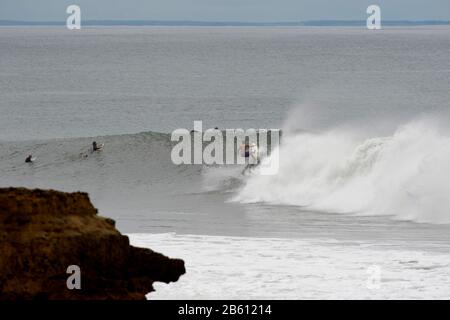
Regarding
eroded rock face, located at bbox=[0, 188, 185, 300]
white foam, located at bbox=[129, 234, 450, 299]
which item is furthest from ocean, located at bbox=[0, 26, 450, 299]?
eroded rock face, located at bbox=[0, 188, 185, 300]

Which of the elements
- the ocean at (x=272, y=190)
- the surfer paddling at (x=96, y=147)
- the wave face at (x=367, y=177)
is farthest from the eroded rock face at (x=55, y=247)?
the surfer paddling at (x=96, y=147)

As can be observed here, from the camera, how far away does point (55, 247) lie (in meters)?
10.6

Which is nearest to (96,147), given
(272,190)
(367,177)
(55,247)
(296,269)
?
(272,190)

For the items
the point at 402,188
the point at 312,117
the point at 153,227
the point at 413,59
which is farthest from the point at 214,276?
the point at 413,59

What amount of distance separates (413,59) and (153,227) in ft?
368

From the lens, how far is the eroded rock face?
10562mm

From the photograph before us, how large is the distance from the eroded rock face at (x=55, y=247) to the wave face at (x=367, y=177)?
1060 centimetres

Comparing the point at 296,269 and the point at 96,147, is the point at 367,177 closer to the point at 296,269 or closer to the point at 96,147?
the point at 96,147

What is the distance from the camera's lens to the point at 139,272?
11398 millimetres

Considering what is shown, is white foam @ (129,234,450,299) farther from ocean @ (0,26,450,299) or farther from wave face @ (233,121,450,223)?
wave face @ (233,121,450,223)

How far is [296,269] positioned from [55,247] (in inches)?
165

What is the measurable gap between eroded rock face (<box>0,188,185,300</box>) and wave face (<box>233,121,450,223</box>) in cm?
1060

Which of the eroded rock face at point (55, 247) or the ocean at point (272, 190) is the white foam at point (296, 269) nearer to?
the ocean at point (272, 190)

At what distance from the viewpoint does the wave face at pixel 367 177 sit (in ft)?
72.8
